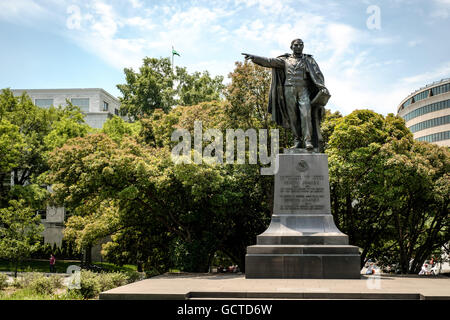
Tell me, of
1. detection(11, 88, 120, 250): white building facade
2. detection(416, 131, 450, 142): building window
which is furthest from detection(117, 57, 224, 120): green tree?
detection(416, 131, 450, 142): building window

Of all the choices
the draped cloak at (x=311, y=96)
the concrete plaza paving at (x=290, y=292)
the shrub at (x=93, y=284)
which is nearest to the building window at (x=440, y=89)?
the draped cloak at (x=311, y=96)

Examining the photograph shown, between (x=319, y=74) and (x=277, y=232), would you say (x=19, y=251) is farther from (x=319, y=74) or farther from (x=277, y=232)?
(x=319, y=74)

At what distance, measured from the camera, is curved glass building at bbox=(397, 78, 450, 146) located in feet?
223

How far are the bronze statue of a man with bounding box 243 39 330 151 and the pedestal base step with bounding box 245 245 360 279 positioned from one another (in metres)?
3.38

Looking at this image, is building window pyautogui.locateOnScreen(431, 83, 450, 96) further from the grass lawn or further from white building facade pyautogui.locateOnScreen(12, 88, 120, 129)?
the grass lawn

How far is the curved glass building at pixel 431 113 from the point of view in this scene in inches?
2677

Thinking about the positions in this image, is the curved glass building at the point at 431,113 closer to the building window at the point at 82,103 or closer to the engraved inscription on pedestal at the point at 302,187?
the building window at the point at 82,103

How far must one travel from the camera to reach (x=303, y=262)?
11.0 m

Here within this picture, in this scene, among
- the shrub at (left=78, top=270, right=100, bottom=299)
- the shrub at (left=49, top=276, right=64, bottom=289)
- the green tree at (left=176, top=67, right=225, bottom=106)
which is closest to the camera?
the shrub at (left=78, top=270, right=100, bottom=299)

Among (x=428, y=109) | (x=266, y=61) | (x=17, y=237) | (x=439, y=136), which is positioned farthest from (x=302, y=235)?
(x=428, y=109)

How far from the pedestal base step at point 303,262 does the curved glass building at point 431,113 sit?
6300 centimetres

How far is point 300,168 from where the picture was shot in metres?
12.6

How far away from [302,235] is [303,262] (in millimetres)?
811
